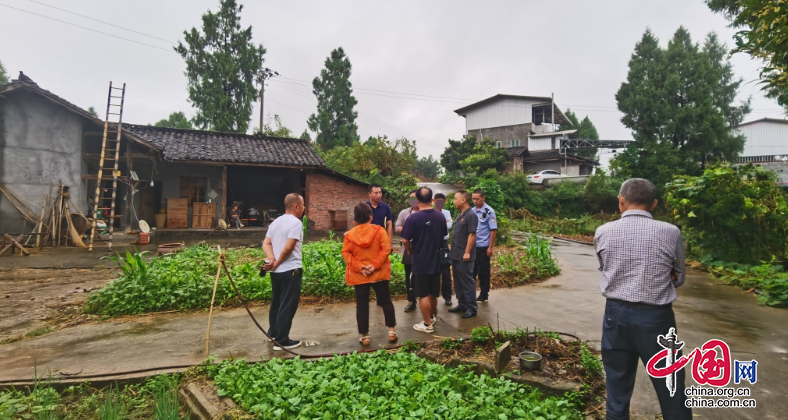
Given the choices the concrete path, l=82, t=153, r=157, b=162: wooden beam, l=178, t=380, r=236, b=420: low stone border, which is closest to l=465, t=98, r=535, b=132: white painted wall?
l=82, t=153, r=157, b=162: wooden beam

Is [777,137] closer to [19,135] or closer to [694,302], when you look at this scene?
[694,302]

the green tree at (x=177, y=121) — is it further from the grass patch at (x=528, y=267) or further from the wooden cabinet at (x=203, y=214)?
the grass patch at (x=528, y=267)

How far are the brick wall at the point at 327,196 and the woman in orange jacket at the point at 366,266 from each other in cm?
1301

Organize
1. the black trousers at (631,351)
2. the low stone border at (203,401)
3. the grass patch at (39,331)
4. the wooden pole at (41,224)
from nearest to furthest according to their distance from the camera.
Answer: the black trousers at (631,351) → the low stone border at (203,401) → the grass patch at (39,331) → the wooden pole at (41,224)

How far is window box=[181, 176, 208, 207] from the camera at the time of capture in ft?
53.0

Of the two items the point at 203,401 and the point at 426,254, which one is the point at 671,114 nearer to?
the point at 426,254

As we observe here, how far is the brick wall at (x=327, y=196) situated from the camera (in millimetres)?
17047

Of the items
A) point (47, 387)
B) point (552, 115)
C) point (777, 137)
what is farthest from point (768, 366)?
point (777, 137)

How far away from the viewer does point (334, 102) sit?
33.1m

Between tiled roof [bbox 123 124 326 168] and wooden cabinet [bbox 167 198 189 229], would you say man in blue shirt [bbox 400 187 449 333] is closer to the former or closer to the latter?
tiled roof [bbox 123 124 326 168]

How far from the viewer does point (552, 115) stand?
3272 cm

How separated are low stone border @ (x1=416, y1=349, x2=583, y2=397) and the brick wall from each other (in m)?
13.9

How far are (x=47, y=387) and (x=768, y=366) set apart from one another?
21.5 ft

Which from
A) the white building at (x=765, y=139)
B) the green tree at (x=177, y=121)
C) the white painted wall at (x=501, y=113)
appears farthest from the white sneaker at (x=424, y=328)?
the green tree at (x=177, y=121)
